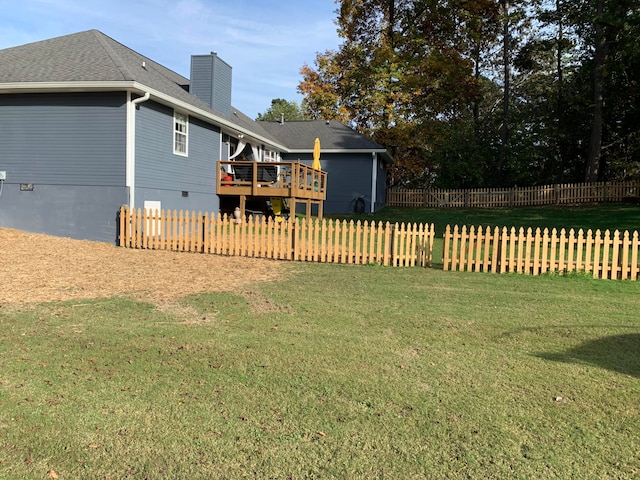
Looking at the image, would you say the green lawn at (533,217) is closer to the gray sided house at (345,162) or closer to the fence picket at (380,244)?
the gray sided house at (345,162)

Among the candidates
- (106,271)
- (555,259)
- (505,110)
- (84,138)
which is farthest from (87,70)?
(505,110)

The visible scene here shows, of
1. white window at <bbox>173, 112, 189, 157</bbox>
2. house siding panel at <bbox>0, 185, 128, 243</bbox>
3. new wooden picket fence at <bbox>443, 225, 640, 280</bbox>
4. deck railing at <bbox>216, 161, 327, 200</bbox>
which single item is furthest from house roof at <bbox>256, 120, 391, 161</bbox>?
new wooden picket fence at <bbox>443, 225, 640, 280</bbox>

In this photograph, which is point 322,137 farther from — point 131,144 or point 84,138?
point 84,138

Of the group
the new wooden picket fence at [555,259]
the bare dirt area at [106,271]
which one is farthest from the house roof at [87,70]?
the new wooden picket fence at [555,259]

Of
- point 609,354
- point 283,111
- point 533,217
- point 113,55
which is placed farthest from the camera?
point 283,111

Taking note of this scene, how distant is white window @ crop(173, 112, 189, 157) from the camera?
15.0 meters

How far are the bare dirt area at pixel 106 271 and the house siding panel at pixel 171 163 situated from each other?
2.42 m

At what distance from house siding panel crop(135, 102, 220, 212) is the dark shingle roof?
27.8 feet

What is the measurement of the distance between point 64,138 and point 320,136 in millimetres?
14793

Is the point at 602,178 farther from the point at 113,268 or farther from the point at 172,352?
the point at 172,352

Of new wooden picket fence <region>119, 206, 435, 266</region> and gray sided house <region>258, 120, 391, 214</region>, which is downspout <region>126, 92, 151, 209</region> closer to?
new wooden picket fence <region>119, 206, 435, 266</region>

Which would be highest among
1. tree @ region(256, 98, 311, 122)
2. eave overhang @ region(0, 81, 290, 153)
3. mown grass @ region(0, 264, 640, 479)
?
tree @ region(256, 98, 311, 122)

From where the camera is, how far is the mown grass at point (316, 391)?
291cm

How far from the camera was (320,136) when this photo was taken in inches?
1027
